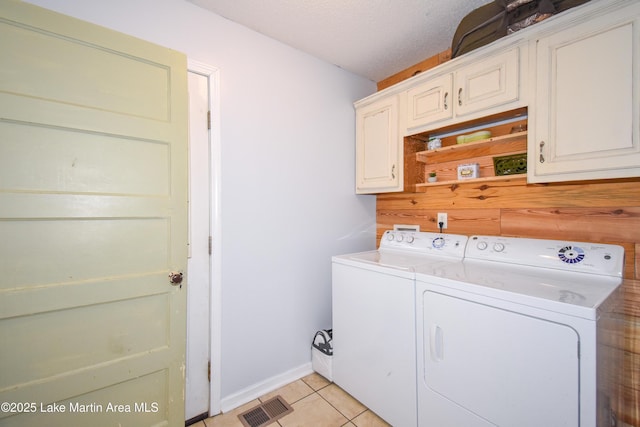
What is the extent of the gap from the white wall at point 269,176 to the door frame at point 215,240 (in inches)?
1.5

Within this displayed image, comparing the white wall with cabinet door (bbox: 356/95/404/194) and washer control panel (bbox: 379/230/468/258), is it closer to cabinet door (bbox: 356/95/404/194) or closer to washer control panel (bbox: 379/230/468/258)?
cabinet door (bbox: 356/95/404/194)

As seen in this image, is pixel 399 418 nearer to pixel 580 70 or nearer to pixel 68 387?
pixel 68 387

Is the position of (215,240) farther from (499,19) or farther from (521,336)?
(499,19)

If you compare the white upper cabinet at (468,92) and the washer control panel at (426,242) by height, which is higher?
the white upper cabinet at (468,92)

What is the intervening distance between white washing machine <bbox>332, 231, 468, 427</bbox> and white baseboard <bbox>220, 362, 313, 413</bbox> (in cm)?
27

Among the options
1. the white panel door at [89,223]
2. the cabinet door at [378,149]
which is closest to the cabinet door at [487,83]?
the cabinet door at [378,149]

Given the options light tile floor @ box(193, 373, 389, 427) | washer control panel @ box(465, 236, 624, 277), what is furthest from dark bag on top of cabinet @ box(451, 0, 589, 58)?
light tile floor @ box(193, 373, 389, 427)

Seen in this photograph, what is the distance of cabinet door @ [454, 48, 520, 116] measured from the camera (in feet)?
4.77

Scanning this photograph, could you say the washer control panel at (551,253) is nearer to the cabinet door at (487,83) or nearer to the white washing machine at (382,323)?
the white washing machine at (382,323)

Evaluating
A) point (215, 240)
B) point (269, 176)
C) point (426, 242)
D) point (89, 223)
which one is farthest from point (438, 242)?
point (89, 223)

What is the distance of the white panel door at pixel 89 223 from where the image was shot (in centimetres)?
108

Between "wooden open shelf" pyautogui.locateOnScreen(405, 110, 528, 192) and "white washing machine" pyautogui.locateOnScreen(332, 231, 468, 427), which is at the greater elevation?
"wooden open shelf" pyautogui.locateOnScreen(405, 110, 528, 192)

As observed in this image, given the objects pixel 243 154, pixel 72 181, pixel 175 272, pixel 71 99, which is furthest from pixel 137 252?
pixel 243 154

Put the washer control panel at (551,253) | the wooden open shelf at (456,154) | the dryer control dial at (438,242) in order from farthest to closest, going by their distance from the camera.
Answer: the dryer control dial at (438,242), the wooden open shelf at (456,154), the washer control panel at (551,253)
